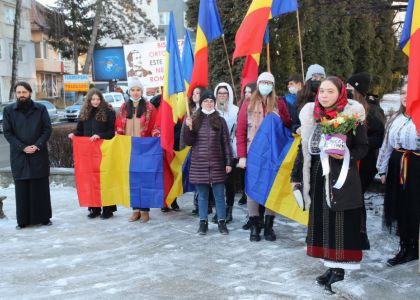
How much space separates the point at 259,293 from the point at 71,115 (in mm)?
28645

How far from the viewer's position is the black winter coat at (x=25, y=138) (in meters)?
6.47

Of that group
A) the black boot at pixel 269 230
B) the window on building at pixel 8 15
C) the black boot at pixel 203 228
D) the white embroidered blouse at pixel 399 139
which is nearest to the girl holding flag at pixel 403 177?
the white embroidered blouse at pixel 399 139

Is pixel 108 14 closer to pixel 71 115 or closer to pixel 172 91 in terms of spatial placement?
pixel 71 115

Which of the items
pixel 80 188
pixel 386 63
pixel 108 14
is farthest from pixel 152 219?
pixel 108 14

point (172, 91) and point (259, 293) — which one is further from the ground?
point (172, 91)

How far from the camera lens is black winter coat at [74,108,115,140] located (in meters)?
6.88

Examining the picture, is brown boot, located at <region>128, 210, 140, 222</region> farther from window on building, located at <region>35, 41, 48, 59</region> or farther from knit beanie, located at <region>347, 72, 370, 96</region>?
window on building, located at <region>35, 41, 48, 59</region>

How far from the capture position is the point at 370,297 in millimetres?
3863

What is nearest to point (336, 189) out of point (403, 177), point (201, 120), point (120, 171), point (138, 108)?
point (403, 177)

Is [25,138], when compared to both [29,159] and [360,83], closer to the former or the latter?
[29,159]

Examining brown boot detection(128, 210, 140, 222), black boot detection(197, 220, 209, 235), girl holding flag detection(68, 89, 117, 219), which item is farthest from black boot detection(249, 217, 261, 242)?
girl holding flag detection(68, 89, 117, 219)

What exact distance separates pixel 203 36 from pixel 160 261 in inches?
111

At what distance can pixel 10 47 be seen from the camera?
135 feet

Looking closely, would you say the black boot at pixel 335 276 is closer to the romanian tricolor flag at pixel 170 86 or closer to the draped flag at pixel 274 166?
the draped flag at pixel 274 166
